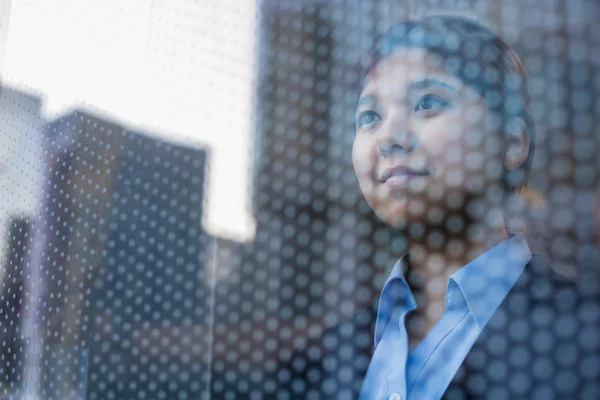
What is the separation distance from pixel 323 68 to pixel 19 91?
0.33 m

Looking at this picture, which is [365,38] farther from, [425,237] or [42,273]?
[42,273]

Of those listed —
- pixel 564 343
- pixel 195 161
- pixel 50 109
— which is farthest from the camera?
pixel 50 109

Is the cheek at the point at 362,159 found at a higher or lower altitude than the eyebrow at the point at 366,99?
lower

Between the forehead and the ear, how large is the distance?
0.11 ft

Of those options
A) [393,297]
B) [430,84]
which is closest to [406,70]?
[430,84]

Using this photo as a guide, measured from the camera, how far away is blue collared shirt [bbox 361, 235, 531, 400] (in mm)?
237

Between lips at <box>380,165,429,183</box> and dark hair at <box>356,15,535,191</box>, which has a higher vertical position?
dark hair at <box>356,15,535,191</box>

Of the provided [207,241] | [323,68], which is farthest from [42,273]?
[323,68]

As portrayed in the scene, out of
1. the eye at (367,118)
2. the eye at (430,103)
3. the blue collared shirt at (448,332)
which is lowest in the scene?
the blue collared shirt at (448,332)

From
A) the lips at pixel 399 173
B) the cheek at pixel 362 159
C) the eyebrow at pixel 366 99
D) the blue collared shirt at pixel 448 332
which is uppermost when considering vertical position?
the eyebrow at pixel 366 99

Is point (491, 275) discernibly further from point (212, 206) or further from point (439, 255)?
point (212, 206)

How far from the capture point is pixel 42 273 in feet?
1.40

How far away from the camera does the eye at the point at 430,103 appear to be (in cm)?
25

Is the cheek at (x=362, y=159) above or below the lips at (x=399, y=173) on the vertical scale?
above
